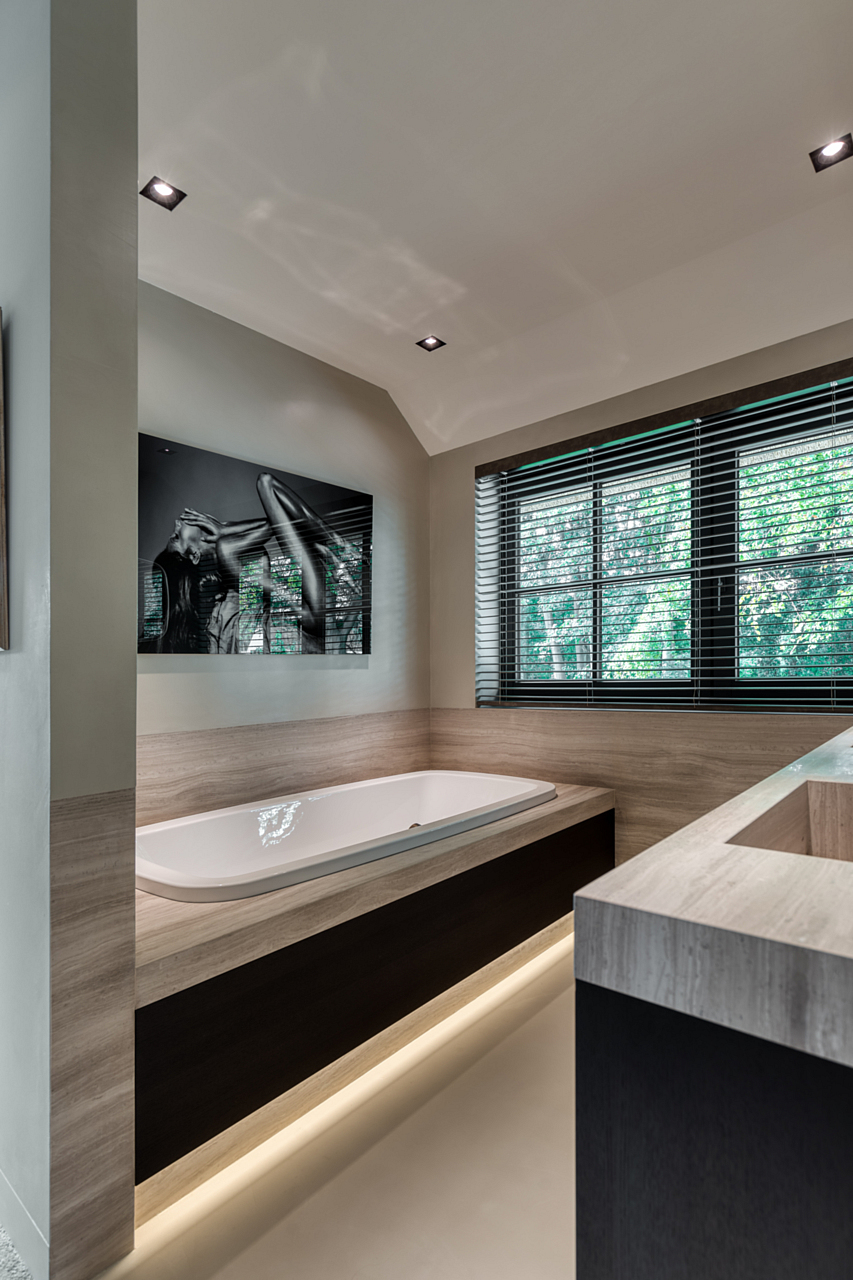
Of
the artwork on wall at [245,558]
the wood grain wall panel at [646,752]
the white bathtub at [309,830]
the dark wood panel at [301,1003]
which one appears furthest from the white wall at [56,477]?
the wood grain wall panel at [646,752]

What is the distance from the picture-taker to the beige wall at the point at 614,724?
2.72 metres

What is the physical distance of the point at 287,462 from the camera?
308 centimetres

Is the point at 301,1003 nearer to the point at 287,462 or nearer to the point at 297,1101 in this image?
the point at 297,1101

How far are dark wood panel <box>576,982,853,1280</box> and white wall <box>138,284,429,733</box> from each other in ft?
7.58

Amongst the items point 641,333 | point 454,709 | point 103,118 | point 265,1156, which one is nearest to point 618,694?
point 454,709

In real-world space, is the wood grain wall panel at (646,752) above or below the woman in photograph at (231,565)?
below

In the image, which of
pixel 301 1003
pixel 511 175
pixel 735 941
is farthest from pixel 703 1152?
pixel 511 175

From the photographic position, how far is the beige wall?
8.93ft

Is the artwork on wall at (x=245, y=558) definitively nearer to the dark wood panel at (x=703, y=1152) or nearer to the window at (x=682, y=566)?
the window at (x=682, y=566)

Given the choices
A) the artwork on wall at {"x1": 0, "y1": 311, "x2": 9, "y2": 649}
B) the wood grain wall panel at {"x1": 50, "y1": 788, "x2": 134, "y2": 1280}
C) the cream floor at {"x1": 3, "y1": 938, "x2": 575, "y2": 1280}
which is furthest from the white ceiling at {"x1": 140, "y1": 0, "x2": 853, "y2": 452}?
the cream floor at {"x1": 3, "y1": 938, "x2": 575, "y2": 1280}

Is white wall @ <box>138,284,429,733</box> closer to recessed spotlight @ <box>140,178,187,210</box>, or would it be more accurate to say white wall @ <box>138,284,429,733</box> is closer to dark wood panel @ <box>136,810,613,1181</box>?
recessed spotlight @ <box>140,178,187,210</box>

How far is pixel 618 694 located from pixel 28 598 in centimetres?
248

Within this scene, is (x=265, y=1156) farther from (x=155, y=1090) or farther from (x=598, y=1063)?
(x=598, y=1063)

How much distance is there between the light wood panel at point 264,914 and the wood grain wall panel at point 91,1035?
0.08 m
